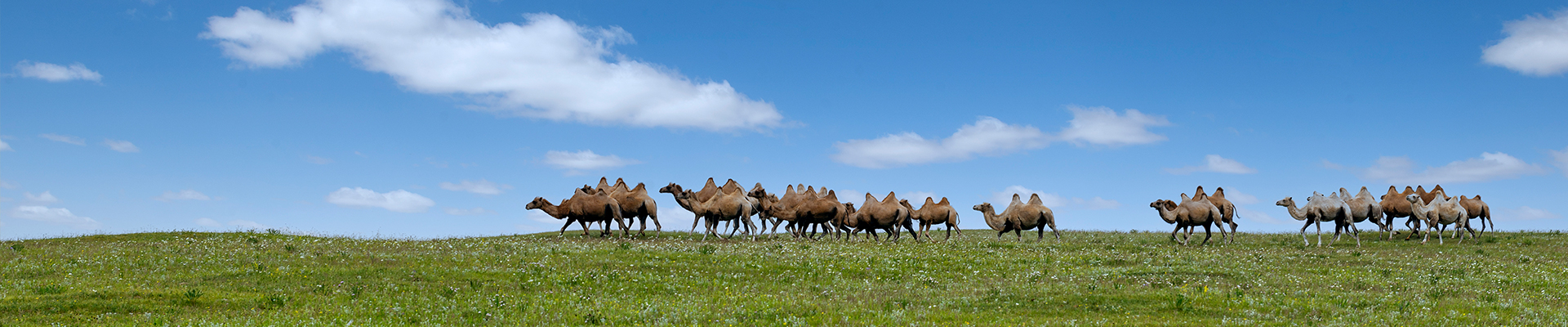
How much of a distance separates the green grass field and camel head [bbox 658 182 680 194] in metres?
9.91

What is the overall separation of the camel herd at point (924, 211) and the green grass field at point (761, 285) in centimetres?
450

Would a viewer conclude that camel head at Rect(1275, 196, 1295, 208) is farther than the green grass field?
Yes

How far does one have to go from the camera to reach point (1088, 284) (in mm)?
21125

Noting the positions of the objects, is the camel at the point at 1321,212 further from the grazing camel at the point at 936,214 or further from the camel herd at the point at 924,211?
the grazing camel at the point at 936,214

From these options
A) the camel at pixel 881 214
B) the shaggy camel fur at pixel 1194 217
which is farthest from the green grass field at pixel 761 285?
the camel at pixel 881 214

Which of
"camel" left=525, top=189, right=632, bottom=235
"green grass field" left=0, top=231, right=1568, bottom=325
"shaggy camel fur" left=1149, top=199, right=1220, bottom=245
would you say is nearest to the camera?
"green grass field" left=0, top=231, right=1568, bottom=325

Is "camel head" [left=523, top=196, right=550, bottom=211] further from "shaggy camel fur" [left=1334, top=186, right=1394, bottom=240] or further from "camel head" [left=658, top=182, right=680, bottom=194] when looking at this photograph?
"shaggy camel fur" [left=1334, top=186, right=1394, bottom=240]

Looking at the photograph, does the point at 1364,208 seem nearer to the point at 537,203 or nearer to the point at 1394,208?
the point at 1394,208

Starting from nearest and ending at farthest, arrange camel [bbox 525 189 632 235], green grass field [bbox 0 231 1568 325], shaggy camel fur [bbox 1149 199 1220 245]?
green grass field [bbox 0 231 1568 325] → shaggy camel fur [bbox 1149 199 1220 245] → camel [bbox 525 189 632 235]

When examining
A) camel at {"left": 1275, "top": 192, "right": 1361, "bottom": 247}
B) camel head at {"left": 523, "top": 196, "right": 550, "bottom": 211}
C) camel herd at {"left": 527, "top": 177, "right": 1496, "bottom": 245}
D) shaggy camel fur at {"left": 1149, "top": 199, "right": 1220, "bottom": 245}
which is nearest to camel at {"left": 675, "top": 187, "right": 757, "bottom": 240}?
camel herd at {"left": 527, "top": 177, "right": 1496, "bottom": 245}

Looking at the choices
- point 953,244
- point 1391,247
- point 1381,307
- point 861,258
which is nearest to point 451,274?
point 861,258

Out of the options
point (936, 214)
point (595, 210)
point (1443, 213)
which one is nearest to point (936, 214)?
point (936, 214)

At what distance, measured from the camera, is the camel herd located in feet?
122

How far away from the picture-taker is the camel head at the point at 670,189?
4169 cm
